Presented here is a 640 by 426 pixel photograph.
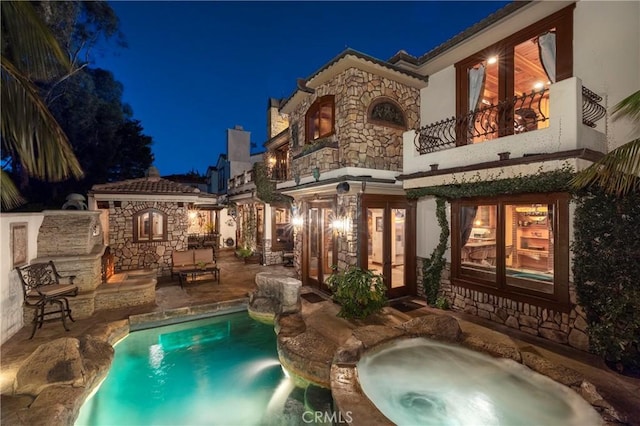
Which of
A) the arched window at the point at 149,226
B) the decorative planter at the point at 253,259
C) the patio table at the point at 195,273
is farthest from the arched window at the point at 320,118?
the arched window at the point at 149,226

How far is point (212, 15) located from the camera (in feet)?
95.6

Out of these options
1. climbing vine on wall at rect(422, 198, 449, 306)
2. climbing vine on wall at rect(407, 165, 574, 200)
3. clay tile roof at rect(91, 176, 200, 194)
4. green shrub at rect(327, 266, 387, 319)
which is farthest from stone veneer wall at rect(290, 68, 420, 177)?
clay tile roof at rect(91, 176, 200, 194)

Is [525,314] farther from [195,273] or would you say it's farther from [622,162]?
[195,273]

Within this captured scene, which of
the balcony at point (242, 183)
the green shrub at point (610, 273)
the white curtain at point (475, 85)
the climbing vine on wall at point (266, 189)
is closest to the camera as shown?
the green shrub at point (610, 273)

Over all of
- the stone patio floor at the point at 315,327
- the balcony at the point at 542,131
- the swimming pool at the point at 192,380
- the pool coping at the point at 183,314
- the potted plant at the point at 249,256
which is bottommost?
the swimming pool at the point at 192,380

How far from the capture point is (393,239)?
1016cm

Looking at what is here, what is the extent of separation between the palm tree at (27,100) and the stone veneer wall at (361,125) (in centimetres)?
675

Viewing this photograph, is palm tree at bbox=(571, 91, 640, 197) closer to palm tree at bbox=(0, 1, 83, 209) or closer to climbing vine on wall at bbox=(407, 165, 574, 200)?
climbing vine on wall at bbox=(407, 165, 574, 200)

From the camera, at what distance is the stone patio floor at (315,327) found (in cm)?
475

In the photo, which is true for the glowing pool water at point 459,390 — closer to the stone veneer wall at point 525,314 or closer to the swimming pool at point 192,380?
the stone veneer wall at point 525,314

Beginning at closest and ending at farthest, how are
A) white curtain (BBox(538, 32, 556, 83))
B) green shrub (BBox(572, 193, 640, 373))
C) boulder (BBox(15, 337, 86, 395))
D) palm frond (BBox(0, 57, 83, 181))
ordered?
palm frond (BBox(0, 57, 83, 181)) → boulder (BBox(15, 337, 86, 395)) → green shrub (BBox(572, 193, 640, 373)) → white curtain (BBox(538, 32, 556, 83))

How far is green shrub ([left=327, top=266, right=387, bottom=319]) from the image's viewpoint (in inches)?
311

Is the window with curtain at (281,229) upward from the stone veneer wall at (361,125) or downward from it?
downward

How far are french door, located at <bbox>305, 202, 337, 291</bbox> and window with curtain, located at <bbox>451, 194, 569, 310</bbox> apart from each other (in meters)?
4.20
